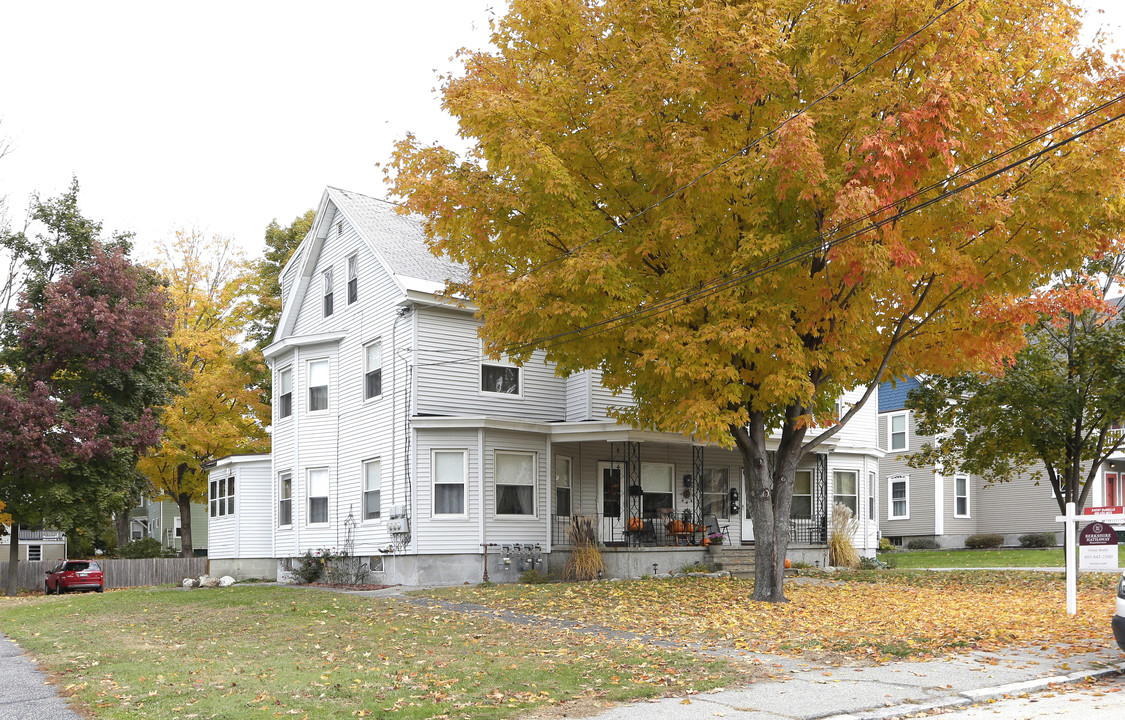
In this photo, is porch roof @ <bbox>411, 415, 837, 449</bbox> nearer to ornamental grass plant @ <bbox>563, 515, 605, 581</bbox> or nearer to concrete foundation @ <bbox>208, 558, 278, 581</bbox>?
ornamental grass plant @ <bbox>563, 515, 605, 581</bbox>

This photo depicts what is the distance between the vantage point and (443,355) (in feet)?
77.2

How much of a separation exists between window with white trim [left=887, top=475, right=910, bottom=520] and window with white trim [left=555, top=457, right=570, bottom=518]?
22.8 meters

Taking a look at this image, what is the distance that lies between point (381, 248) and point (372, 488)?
5.89 meters

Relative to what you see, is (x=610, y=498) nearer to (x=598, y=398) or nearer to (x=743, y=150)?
(x=598, y=398)

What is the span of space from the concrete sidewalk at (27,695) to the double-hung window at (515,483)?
39.6 feet

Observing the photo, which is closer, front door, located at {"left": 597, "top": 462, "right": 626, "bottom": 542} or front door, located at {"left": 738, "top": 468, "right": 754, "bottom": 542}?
front door, located at {"left": 597, "top": 462, "right": 626, "bottom": 542}

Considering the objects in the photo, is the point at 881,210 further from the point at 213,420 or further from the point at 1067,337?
the point at 213,420

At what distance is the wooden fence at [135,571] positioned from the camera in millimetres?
34531

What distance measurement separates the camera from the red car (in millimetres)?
31797

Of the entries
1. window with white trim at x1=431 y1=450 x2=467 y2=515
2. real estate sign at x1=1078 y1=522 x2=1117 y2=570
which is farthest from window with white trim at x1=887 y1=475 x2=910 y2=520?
real estate sign at x1=1078 y1=522 x2=1117 y2=570

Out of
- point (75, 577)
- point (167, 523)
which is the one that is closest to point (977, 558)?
point (75, 577)

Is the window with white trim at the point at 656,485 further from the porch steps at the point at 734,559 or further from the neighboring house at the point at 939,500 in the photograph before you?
the neighboring house at the point at 939,500

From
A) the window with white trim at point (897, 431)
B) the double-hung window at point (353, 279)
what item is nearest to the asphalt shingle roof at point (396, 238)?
the double-hung window at point (353, 279)

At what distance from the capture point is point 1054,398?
19844 millimetres
